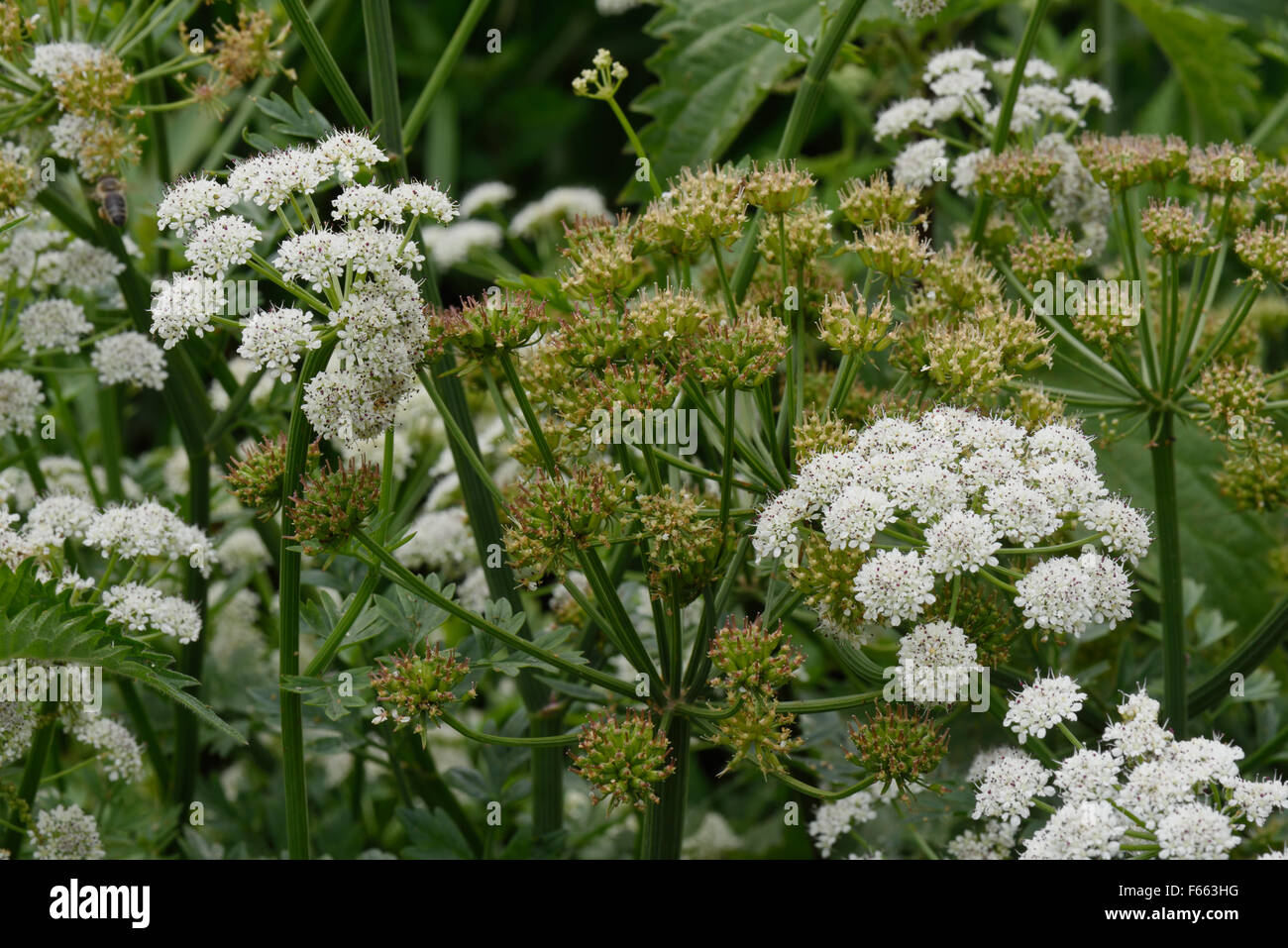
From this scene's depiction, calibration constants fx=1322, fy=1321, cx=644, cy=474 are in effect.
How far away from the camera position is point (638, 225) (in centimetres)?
217

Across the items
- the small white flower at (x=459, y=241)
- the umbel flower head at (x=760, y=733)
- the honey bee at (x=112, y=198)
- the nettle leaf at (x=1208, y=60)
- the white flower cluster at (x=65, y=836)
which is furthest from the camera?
the small white flower at (x=459, y=241)

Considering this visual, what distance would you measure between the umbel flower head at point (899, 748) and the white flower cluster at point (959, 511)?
0.16 metres

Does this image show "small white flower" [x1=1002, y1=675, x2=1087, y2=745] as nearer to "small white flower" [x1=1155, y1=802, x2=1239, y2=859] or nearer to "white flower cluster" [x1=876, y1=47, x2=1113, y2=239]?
"small white flower" [x1=1155, y1=802, x2=1239, y2=859]

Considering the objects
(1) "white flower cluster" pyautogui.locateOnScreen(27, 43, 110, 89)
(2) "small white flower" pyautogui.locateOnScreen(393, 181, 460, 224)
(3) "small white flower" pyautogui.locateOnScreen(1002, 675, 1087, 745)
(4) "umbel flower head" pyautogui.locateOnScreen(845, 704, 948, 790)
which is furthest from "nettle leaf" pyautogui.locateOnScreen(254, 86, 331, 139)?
(3) "small white flower" pyautogui.locateOnScreen(1002, 675, 1087, 745)

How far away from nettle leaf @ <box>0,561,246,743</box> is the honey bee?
31.3 inches

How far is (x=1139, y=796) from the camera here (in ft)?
5.64

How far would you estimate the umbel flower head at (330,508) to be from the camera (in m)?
1.85

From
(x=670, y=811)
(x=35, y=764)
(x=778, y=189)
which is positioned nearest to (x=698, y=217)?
(x=778, y=189)

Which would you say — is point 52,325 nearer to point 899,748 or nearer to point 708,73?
point 708,73

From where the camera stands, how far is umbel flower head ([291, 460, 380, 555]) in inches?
72.7

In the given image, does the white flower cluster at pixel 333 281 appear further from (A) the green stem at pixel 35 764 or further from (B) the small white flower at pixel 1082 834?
(B) the small white flower at pixel 1082 834

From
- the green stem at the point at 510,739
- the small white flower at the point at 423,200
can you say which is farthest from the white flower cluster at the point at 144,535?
the small white flower at the point at 423,200

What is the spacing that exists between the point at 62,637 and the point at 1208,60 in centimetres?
300

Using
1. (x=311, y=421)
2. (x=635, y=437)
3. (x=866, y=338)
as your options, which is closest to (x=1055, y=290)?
(x=866, y=338)
